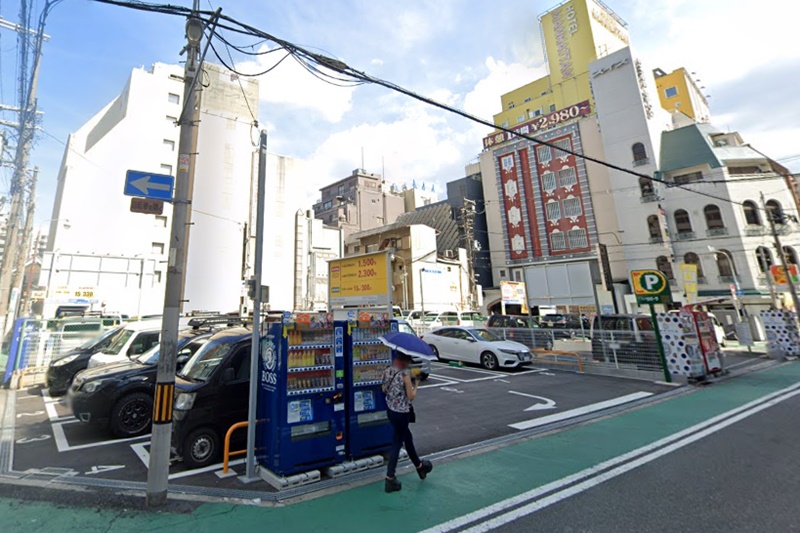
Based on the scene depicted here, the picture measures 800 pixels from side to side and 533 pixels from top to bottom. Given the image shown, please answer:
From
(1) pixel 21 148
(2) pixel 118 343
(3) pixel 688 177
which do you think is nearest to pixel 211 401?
(2) pixel 118 343

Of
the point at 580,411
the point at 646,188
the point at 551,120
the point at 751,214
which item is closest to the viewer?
the point at 580,411

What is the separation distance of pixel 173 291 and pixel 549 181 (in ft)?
125

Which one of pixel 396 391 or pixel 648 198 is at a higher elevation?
pixel 648 198

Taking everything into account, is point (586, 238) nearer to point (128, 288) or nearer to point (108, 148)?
point (128, 288)

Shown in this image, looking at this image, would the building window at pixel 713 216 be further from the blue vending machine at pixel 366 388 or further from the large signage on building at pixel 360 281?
the blue vending machine at pixel 366 388

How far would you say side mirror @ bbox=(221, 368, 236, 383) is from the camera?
5320 mm

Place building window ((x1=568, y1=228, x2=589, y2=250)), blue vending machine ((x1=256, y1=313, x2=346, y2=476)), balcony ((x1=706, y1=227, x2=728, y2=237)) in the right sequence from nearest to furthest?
blue vending machine ((x1=256, y1=313, x2=346, y2=476)) < balcony ((x1=706, y1=227, x2=728, y2=237)) < building window ((x1=568, y1=228, x2=589, y2=250))

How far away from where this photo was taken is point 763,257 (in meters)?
26.4

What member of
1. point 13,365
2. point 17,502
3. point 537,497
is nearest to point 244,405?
point 17,502

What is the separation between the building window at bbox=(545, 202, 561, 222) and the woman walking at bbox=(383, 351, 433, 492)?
3537 centimetres

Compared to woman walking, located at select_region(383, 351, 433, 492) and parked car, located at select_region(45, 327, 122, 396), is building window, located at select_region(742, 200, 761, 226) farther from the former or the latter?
parked car, located at select_region(45, 327, 122, 396)

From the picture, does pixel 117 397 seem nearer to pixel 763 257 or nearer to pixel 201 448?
pixel 201 448

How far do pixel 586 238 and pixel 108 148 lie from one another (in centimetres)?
4606

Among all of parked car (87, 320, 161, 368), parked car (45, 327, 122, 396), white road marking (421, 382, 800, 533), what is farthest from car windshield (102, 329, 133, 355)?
white road marking (421, 382, 800, 533)
